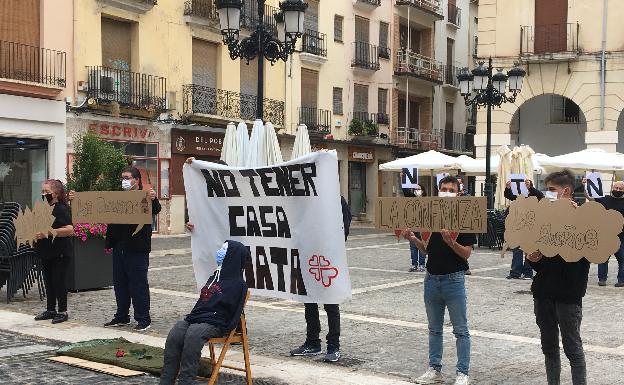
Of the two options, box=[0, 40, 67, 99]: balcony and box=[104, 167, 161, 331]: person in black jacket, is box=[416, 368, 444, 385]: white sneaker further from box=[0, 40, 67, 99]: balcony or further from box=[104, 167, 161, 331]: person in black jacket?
box=[0, 40, 67, 99]: balcony

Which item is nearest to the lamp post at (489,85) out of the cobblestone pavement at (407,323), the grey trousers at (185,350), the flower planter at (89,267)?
the cobblestone pavement at (407,323)

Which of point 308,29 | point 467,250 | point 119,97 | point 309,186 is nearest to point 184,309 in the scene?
point 309,186

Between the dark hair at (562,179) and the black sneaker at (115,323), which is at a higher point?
the dark hair at (562,179)

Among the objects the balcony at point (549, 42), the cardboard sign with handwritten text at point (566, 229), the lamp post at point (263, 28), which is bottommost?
the cardboard sign with handwritten text at point (566, 229)

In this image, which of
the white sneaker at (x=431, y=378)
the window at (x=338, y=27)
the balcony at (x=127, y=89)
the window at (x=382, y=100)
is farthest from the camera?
the window at (x=382, y=100)

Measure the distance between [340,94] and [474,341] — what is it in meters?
27.5

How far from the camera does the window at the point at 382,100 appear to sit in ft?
124

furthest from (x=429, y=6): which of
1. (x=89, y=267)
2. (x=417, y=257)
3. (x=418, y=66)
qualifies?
(x=89, y=267)

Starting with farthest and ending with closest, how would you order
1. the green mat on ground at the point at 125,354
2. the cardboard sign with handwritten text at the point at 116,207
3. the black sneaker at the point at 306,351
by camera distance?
the cardboard sign with handwritten text at the point at 116,207 < the black sneaker at the point at 306,351 < the green mat on ground at the point at 125,354

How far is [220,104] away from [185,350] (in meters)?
22.8

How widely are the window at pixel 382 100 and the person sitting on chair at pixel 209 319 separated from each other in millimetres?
31772

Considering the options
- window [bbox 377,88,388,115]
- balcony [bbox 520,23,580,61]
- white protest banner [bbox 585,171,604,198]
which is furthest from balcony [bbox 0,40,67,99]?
window [bbox 377,88,388,115]

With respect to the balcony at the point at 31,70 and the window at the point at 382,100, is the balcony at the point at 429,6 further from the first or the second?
the balcony at the point at 31,70

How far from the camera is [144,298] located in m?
9.13
